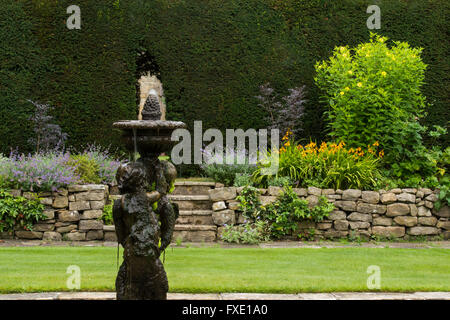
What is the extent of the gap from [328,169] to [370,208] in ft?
3.16

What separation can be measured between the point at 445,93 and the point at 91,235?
7968 mm

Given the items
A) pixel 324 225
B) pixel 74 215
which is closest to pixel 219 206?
pixel 324 225

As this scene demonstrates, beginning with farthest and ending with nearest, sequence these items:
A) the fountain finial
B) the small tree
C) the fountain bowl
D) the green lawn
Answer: the small tree < the green lawn < the fountain finial < the fountain bowl

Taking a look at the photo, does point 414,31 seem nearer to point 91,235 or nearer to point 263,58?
point 263,58

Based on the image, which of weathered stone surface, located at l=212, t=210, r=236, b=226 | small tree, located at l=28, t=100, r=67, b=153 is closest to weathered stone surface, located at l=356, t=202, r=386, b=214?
weathered stone surface, located at l=212, t=210, r=236, b=226

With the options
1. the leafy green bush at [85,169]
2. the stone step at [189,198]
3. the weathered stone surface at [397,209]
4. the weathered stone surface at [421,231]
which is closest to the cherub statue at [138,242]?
the stone step at [189,198]

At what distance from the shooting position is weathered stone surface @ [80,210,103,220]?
8094mm

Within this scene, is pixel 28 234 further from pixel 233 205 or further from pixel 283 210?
pixel 283 210

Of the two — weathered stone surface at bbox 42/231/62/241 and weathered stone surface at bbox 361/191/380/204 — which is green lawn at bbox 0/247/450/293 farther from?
weathered stone surface at bbox 361/191/380/204

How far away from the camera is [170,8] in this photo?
1060 cm

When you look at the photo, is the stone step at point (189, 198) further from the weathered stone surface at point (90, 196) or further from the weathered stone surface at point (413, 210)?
the weathered stone surface at point (413, 210)

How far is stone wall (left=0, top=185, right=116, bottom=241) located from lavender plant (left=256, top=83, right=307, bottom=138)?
4.02m

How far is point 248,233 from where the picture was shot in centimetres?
791

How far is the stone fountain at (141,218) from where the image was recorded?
3.85 metres
